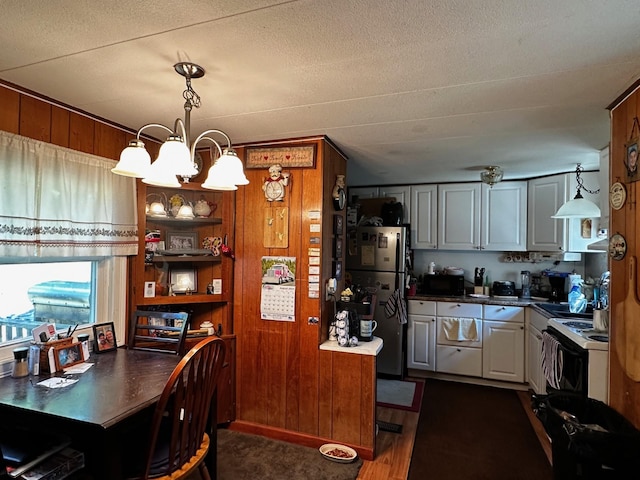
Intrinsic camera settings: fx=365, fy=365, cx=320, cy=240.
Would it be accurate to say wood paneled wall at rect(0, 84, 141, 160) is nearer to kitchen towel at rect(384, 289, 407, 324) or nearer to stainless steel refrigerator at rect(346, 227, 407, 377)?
stainless steel refrigerator at rect(346, 227, 407, 377)

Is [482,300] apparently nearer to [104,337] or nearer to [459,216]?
[459,216]

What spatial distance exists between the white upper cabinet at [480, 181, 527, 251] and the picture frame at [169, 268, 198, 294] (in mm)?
3079

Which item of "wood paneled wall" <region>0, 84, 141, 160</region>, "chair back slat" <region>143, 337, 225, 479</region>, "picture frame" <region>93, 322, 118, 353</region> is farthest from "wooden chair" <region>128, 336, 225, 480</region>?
"wood paneled wall" <region>0, 84, 141, 160</region>

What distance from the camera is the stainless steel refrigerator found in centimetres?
394

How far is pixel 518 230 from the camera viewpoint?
3.95m

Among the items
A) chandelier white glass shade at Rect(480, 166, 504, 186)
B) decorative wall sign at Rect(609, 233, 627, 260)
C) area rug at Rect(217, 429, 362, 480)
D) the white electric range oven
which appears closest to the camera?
decorative wall sign at Rect(609, 233, 627, 260)

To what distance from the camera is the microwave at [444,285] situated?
4.17 metres

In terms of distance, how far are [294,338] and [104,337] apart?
48.2 inches

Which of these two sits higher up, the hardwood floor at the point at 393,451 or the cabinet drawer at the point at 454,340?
the cabinet drawer at the point at 454,340

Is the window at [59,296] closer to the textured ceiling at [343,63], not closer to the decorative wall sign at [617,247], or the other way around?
the textured ceiling at [343,63]

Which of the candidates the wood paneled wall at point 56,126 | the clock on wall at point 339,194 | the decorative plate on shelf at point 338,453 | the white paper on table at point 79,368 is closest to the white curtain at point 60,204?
the wood paneled wall at point 56,126

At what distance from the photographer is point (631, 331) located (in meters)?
1.75

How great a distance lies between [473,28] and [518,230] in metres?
3.14

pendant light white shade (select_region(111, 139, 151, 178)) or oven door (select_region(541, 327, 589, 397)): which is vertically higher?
pendant light white shade (select_region(111, 139, 151, 178))
